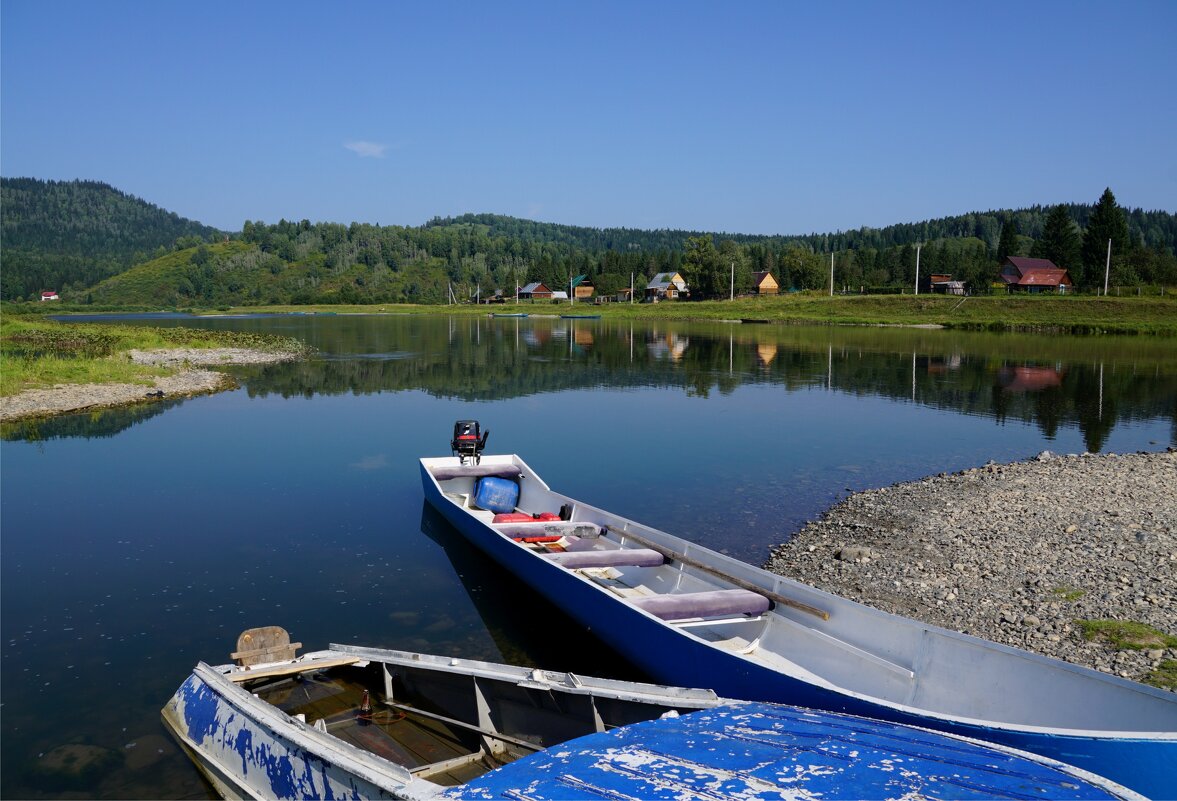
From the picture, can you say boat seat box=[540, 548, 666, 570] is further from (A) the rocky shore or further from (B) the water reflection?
(B) the water reflection

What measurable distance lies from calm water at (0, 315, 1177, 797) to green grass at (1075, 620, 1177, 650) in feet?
21.1

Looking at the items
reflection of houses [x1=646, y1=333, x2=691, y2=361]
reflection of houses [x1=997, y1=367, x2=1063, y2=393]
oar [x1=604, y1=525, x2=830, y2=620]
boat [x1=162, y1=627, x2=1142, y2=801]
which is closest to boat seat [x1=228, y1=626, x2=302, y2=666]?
boat [x1=162, y1=627, x2=1142, y2=801]

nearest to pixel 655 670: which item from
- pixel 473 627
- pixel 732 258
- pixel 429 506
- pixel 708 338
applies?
pixel 473 627

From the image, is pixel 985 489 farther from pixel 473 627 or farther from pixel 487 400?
pixel 487 400

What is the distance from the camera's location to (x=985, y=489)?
20844 mm

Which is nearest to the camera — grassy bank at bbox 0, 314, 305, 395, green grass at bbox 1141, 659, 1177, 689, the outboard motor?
green grass at bbox 1141, 659, 1177, 689

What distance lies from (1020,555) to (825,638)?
720 cm

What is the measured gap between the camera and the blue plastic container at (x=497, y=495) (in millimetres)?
19000

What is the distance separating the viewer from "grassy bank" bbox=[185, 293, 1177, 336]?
83000 mm

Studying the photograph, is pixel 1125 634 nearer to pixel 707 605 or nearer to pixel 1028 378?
pixel 707 605

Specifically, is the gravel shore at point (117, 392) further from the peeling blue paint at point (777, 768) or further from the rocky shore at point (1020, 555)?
the peeling blue paint at point (777, 768)

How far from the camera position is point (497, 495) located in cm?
1903

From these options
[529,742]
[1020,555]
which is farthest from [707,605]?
[1020,555]

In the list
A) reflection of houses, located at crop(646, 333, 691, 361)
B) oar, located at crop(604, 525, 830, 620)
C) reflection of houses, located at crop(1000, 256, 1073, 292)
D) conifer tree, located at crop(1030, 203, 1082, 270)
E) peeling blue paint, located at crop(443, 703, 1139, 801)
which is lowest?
oar, located at crop(604, 525, 830, 620)
